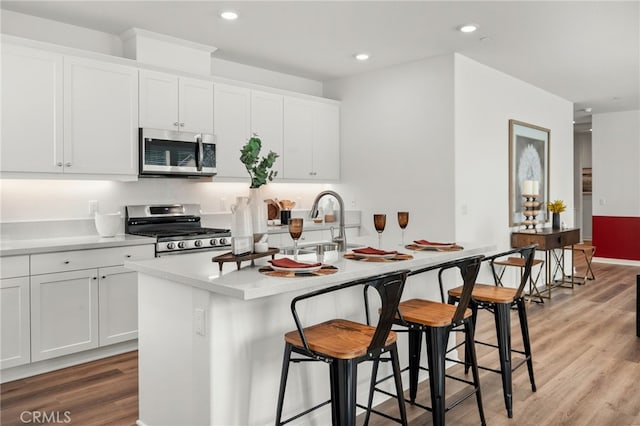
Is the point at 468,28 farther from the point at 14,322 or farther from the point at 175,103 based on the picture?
the point at 14,322

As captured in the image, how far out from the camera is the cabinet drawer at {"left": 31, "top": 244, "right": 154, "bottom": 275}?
11.2 feet

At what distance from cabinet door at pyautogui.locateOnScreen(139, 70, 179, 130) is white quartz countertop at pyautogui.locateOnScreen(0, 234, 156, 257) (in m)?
1.01

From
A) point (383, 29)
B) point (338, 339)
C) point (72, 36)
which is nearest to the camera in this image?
point (338, 339)

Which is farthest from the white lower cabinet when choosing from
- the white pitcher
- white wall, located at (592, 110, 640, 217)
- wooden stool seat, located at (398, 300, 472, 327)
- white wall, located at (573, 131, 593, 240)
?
white wall, located at (573, 131, 593, 240)

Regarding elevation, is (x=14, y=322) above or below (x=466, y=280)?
below

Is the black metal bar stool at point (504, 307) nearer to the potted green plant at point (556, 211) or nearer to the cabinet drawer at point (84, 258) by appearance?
the cabinet drawer at point (84, 258)

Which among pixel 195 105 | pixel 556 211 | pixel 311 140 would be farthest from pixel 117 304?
pixel 556 211

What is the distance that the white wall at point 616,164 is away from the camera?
27.4 ft

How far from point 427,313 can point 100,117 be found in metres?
3.01

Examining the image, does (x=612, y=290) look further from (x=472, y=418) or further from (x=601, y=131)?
(x=472, y=418)

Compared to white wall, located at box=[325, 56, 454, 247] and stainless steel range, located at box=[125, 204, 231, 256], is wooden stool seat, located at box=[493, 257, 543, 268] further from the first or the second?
stainless steel range, located at box=[125, 204, 231, 256]

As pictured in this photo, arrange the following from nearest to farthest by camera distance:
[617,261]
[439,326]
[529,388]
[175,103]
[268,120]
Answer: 1. [439,326]
2. [529,388]
3. [175,103]
4. [268,120]
5. [617,261]

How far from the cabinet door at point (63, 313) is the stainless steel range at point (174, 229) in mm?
624

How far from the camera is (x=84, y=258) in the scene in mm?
3596
